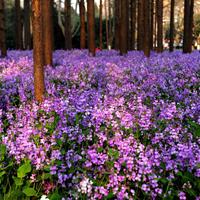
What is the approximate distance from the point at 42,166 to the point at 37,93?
3.36 metres

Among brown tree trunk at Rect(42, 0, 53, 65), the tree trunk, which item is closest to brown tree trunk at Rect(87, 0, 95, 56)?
the tree trunk

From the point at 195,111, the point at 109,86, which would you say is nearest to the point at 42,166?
the point at 195,111

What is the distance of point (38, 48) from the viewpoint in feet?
23.1

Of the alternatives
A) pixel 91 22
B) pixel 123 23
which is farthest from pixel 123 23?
pixel 91 22

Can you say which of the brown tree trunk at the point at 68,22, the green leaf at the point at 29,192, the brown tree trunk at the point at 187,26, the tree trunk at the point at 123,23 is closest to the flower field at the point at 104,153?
the green leaf at the point at 29,192

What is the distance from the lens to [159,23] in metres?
21.3

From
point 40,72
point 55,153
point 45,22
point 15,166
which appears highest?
point 45,22

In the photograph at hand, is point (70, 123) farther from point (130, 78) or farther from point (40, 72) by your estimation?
point (130, 78)

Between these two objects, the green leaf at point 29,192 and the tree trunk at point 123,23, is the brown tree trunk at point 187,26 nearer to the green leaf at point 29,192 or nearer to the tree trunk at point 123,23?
the tree trunk at point 123,23

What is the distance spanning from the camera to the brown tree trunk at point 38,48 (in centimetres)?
686

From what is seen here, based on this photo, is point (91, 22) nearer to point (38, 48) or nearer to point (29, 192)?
point (38, 48)

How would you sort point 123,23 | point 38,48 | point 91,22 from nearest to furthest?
point 38,48 → point 91,22 → point 123,23

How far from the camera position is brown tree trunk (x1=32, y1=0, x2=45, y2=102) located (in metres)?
6.86

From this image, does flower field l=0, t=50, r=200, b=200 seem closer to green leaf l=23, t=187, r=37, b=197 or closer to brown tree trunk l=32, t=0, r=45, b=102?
green leaf l=23, t=187, r=37, b=197
